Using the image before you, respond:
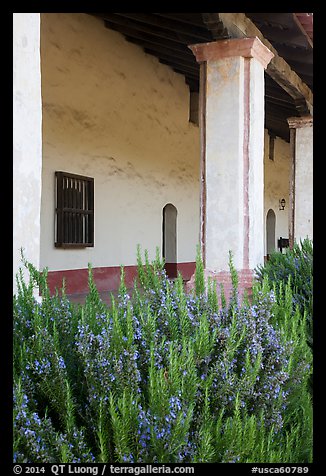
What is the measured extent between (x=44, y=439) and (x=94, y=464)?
0.18 m

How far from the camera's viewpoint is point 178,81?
10.9 m

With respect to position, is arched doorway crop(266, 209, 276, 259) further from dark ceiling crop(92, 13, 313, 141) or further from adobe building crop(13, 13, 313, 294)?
dark ceiling crop(92, 13, 313, 141)

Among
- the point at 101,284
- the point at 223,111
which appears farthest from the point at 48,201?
the point at 223,111

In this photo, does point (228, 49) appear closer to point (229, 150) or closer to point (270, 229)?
point (229, 150)

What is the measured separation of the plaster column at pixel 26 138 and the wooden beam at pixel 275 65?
3059 mm

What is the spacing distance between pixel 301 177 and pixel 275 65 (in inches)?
99.0

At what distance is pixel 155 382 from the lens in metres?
1.70

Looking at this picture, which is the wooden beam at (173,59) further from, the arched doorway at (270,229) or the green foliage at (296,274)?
the arched doorway at (270,229)

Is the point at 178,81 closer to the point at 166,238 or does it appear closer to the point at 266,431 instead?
the point at 166,238

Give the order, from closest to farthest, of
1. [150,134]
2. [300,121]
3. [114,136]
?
[114,136]
[300,121]
[150,134]

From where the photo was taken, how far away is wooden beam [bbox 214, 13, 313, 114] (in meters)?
5.70

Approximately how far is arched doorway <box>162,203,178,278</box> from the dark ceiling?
281cm

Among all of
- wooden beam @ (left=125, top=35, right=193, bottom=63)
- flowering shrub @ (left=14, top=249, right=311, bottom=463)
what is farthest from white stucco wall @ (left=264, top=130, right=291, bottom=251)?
flowering shrub @ (left=14, top=249, right=311, bottom=463)

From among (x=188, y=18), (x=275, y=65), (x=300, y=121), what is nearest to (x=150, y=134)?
(x=300, y=121)
